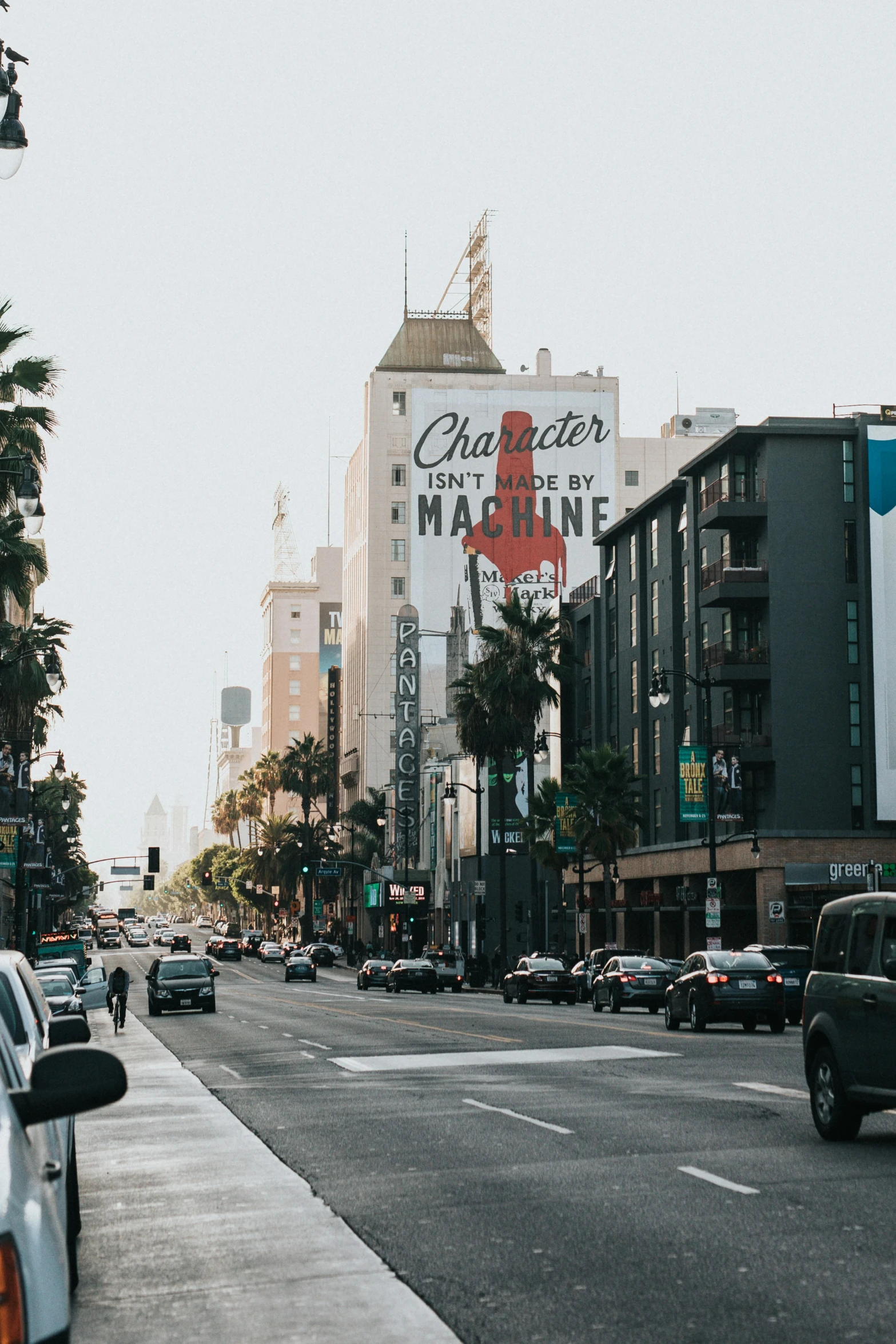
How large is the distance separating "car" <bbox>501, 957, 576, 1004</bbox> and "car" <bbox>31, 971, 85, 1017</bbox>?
1985 cm

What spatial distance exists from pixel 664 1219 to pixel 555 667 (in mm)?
58134

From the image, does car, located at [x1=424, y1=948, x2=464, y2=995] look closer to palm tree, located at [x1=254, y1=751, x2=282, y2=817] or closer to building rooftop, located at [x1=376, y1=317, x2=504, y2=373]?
building rooftop, located at [x1=376, y1=317, x2=504, y2=373]

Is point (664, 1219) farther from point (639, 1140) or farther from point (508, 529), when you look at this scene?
point (508, 529)

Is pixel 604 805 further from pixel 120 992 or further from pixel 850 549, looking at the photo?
pixel 120 992

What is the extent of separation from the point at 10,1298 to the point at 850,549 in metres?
59.8

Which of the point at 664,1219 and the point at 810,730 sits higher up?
the point at 810,730

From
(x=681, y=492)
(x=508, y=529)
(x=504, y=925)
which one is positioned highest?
(x=508, y=529)

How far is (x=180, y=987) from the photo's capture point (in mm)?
44125

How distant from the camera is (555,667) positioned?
67.9 meters

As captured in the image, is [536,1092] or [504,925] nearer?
[536,1092]

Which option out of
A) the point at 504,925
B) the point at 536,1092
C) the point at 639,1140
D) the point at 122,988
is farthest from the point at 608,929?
the point at 639,1140

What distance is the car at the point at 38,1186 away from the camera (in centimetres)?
395

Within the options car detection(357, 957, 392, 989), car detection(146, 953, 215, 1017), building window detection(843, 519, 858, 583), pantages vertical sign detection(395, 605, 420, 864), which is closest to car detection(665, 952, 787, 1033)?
car detection(146, 953, 215, 1017)

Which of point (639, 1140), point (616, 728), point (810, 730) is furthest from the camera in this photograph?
point (616, 728)
